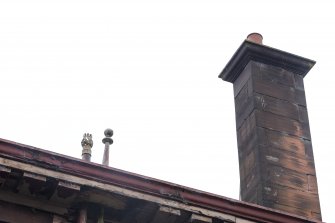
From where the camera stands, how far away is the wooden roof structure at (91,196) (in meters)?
8.34

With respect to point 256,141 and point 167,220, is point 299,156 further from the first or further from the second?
point 167,220

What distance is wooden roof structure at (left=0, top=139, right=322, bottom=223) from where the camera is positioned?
834cm

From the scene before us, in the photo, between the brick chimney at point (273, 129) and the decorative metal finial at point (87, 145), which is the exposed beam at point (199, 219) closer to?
the decorative metal finial at point (87, 145)

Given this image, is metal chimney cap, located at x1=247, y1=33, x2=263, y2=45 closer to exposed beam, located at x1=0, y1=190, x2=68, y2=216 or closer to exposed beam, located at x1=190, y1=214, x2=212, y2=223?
exposed beam, located at x1=190, y1=214, x2=212, y2=223

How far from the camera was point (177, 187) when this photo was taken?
8984 mm

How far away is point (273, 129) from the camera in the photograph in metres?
13.1

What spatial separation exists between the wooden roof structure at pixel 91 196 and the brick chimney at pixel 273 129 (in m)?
3.01

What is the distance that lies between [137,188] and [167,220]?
0.66m

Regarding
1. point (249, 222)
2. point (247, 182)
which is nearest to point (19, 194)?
point (249, 222)

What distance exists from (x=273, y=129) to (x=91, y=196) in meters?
5.38

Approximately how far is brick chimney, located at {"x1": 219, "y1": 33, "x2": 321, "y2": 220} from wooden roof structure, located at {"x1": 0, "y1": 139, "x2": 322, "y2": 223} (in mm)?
3011

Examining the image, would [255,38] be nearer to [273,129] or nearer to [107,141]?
[273,129]

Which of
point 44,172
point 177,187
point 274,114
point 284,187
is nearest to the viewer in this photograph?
point 44,172

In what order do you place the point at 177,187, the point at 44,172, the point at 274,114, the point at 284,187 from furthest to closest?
the point at 274,114 → the point at 284,187 → the point at 177,187 → the point at 44,172
